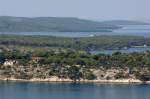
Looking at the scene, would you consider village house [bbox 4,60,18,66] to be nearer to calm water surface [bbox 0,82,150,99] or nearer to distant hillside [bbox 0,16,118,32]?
calm water surface [bbox 0,82,150,99]

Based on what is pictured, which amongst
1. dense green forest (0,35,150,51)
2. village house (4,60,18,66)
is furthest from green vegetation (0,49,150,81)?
dense green forest (0,35,150,51)

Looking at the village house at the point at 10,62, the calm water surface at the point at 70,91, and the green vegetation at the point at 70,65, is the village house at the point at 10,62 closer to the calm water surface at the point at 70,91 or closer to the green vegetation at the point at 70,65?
the green vegetation at the point at 70,65

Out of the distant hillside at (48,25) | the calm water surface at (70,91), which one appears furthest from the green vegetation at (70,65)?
the distant hillside at (48,25)

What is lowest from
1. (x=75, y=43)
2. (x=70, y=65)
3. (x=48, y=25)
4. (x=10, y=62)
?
(x=48, y=25)

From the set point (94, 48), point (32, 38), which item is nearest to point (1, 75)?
point (94, 48)

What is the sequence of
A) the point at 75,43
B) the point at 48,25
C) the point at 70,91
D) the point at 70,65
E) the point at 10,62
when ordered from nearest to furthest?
the point at 70,91
the point at 70,65
the point at 10,62
the point at 75,43
the point at 48,25

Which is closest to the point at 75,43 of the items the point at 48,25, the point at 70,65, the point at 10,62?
the point at 10,62

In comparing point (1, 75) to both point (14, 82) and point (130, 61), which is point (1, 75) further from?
point (130, 61)

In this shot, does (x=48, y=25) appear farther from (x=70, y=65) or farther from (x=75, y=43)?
(x=70, y=65)
